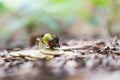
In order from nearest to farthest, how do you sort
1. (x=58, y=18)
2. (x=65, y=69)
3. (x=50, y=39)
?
(x=65, y=69), (x=50, y=39), (x=58, y=18)

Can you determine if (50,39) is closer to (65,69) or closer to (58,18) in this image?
(65,69)

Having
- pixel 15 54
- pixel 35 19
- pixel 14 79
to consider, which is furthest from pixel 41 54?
pixel 35 19

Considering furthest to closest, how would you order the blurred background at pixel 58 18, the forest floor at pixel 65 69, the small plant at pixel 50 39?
1. the blurred background at pixel 58 18
2. the small plant at pixel 50 39
3. the forest floor at pixel 65 69

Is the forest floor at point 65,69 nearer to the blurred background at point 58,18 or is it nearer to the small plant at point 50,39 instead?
the small plant at point 50,39

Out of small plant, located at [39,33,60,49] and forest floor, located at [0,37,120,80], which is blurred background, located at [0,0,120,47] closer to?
small plant, located at [39,33,60,49]

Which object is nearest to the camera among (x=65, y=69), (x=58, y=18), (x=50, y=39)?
(x=65, y=69)

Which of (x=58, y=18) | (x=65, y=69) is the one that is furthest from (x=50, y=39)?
(x=58, y=18)

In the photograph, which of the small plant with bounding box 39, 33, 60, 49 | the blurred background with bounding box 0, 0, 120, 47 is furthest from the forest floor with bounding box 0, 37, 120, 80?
the blurred background with bounding box 0, 0, 120, 47

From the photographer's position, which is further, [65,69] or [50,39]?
[50,39]

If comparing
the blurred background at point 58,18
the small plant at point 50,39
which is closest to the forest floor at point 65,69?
the small plant at point 50,39
